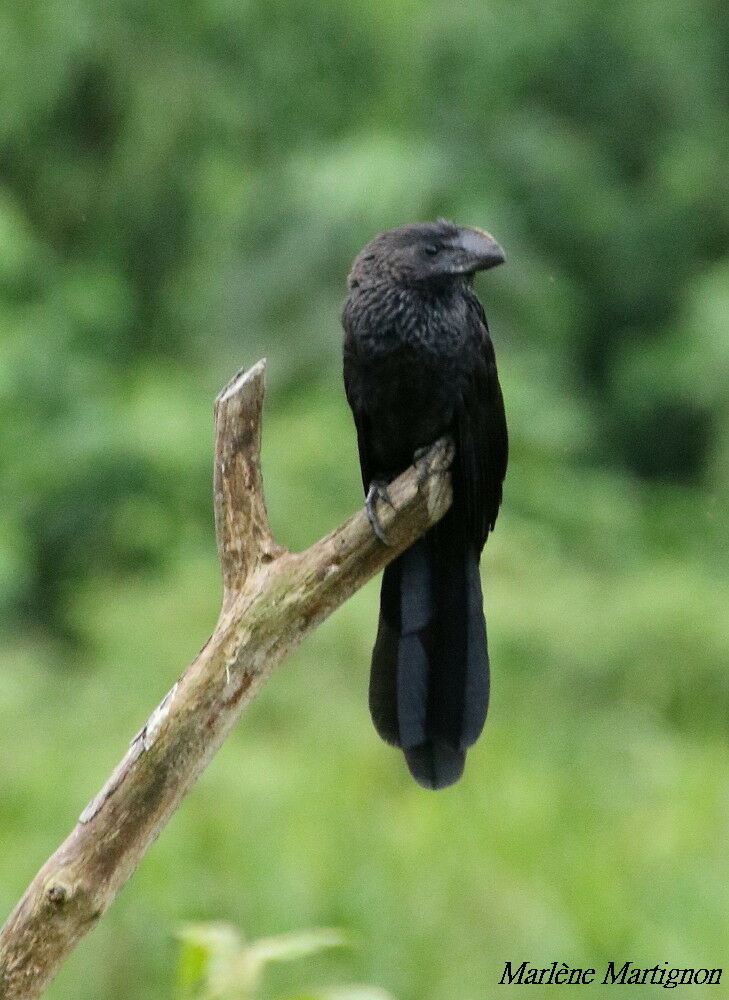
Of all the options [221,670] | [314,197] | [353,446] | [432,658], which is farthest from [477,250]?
[314,197]

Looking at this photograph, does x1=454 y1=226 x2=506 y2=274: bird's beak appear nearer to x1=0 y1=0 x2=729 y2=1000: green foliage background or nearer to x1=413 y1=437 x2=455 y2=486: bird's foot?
x1=413 y1=437 x2=455 y2=486: bird's foot

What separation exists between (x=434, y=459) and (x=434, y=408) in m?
0.11

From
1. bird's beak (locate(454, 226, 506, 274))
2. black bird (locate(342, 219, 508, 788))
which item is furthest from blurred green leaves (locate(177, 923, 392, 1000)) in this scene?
bird's beak (locate(454, 226, 506, 274))

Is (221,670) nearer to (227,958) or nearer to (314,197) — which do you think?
(227,958)

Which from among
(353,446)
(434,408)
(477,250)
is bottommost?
(434,408)

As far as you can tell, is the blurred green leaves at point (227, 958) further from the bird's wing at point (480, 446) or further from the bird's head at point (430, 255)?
the bird's head at point (430, 255)

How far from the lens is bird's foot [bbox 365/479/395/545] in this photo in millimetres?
2451

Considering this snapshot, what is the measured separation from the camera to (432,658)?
8.89 ft

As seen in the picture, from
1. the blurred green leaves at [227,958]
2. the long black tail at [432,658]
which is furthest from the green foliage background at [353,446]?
the blurred green leaves at [227,958]

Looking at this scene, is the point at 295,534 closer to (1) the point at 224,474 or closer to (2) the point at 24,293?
(2) the point at 24,293

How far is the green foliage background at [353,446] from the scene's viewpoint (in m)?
4.51
